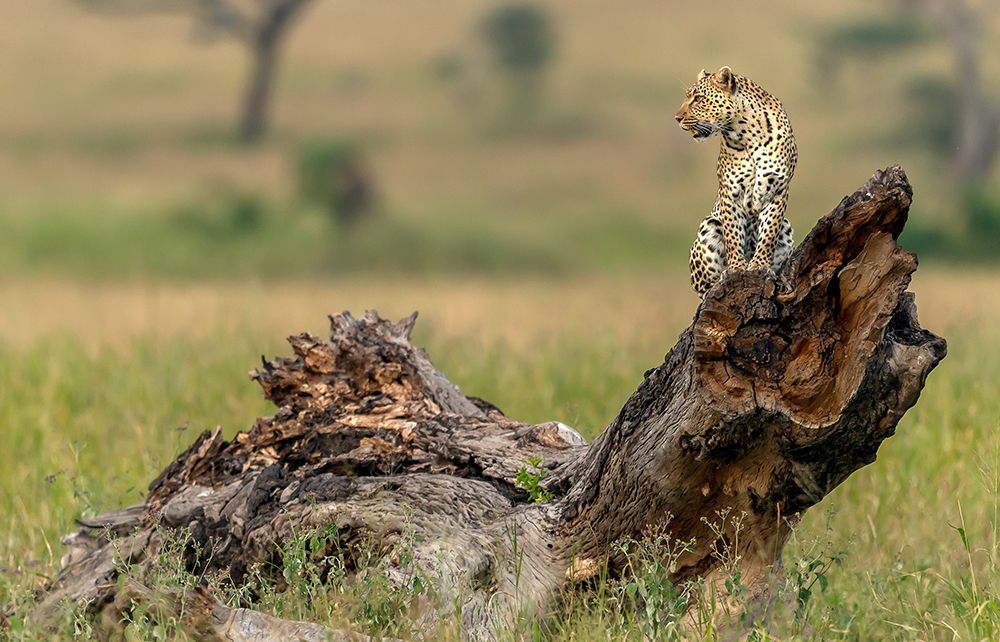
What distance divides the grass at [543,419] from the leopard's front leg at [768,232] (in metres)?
0.92

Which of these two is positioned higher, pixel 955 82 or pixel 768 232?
pixel 955 82

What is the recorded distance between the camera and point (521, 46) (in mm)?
45812

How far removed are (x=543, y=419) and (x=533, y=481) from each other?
114 inches

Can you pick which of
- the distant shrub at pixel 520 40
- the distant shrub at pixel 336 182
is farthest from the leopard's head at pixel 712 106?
the distant shrub at pixel 520 40

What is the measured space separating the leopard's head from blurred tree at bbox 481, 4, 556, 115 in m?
41.4

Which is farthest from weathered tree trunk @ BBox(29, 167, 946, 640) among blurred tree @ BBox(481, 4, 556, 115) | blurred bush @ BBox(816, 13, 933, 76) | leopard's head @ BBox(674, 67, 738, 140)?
blurred bush @ BBox(816, 13, 933, 76)

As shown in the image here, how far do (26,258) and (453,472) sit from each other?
2170 cm

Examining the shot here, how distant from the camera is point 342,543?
15.8 feet

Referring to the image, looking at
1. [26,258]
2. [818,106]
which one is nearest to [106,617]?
[26,258]

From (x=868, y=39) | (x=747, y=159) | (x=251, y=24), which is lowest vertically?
(x=747, y=159)

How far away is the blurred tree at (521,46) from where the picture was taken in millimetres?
45406

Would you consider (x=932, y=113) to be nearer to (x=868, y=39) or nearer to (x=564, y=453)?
(x=868, y=39)

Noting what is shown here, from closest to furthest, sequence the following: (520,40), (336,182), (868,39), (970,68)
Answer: (336,182), (970,68), (868,39), (520,40)

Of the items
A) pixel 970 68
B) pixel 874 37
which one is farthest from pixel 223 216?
pixel 874 37
